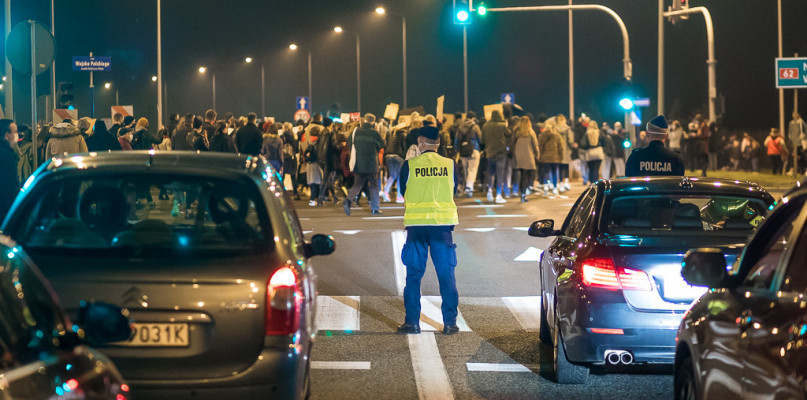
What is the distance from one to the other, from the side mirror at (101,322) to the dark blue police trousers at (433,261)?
20.1 feet

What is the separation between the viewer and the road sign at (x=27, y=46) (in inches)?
562

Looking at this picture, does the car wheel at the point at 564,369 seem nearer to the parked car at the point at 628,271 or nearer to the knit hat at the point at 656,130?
the parked car at the point at 628,271

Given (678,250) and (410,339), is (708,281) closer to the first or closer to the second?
(678,250)

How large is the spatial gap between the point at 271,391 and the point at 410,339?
173 inches

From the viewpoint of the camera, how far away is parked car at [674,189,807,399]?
366 centimetres

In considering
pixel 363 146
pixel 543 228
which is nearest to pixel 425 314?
pixel 543 228

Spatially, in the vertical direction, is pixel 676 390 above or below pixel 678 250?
below

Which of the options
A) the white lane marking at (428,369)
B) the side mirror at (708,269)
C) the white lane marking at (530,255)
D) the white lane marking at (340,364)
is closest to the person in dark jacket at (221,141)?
the white lane marking at (530,255)

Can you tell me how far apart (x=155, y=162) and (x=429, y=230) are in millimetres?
4282

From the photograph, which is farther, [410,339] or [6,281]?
[410,339]

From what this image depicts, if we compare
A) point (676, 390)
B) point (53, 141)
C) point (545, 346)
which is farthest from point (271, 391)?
point (53, 141)

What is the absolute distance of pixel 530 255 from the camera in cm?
1556

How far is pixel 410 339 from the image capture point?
9.74 m

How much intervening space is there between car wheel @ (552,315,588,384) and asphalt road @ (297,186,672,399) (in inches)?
A: 2.2
